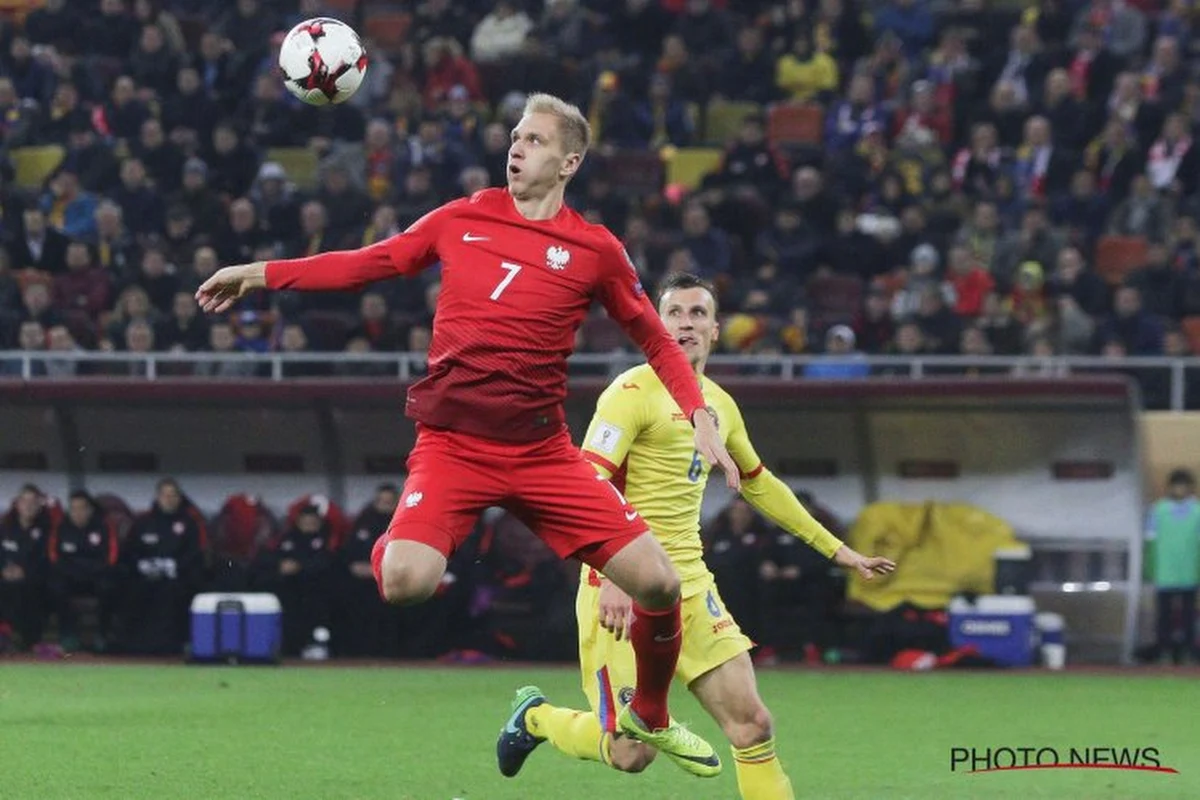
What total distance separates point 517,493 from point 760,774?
135 centimetres

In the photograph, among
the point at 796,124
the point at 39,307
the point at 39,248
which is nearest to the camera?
the point at 39,307

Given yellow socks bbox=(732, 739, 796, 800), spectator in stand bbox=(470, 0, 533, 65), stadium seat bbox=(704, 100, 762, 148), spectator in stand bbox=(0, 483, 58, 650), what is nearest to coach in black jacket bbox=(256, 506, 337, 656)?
spectator in stand bbox=(0, 483, 58, 650)

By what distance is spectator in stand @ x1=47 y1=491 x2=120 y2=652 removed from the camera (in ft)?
59.2

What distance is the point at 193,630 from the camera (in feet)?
57.5

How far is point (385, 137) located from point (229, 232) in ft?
6.28

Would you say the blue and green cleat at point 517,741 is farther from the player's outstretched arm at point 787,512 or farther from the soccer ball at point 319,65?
the soccer ball at point 319,65

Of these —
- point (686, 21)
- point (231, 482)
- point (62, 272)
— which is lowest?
point (231, 482)

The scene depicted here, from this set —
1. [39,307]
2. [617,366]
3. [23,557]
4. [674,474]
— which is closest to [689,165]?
[617,366]

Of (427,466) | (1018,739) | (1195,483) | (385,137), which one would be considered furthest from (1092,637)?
(427,466)

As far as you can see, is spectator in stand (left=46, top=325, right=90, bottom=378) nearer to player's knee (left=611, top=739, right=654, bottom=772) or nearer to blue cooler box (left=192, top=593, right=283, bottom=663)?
blue cooler box (left=192, top=593, right=283, bottom=663)

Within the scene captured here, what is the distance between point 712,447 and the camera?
24.8 ft

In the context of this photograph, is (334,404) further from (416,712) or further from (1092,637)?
(1092,637)

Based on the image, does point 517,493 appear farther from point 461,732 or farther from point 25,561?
point 25,561

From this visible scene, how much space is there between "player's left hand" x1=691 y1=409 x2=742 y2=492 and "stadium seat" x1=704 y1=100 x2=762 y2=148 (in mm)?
14869
